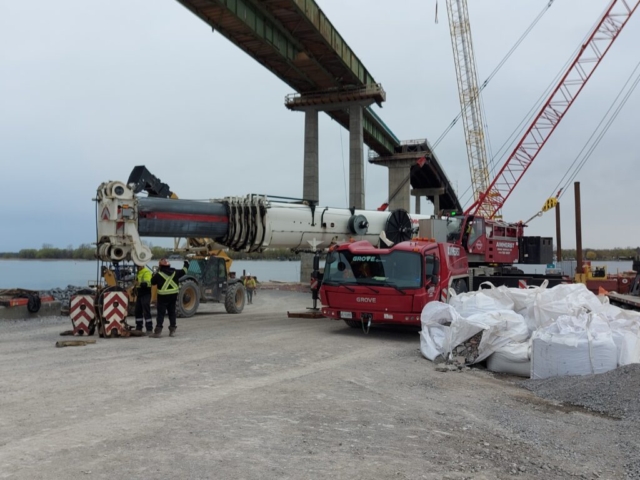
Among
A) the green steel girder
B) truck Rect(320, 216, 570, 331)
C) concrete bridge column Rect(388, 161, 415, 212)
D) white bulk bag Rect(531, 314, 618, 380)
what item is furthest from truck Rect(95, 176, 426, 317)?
concrete bridge column Rect(388, 161, 415, 212)

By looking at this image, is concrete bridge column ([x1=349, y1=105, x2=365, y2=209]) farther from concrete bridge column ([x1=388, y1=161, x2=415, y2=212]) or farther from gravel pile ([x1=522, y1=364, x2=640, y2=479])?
gravel pile ([x1=522, y1=364, x2=640, y2=479])

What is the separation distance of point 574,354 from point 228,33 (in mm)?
23979

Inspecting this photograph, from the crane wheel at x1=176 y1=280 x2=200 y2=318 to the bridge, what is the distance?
13787 mm

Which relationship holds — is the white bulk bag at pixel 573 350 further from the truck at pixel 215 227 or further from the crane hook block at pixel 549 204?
the crane hook block at pixel 549 204

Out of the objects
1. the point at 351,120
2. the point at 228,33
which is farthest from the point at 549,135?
the point at 228,33

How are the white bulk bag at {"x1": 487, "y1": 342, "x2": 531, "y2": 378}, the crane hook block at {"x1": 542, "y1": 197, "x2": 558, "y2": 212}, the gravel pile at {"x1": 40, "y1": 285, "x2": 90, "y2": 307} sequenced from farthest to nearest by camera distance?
the crane hook block at {"x1": 542, "y1": 197, "x2": 558, "y2": 212}
the gravel pile at {"x1": 40, "y1": 285, "x2": 90, "y2": 307}
the white bulk bag at {"x1": 487, "y1": 342, "x2": 531, "y2": 378}

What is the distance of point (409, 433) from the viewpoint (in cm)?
526

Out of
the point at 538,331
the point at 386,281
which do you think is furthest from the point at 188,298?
the point at 538,331

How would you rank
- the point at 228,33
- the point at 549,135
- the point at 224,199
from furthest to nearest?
the point at 549,135
the point at 228,33
the point at 224,199

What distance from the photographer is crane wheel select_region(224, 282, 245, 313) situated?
17141 millimetres

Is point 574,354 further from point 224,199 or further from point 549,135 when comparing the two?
point 549,135

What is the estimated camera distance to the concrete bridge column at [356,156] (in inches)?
1511

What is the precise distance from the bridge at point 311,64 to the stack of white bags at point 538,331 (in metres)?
18.9

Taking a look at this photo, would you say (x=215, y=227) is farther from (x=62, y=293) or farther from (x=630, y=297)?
(x=630, y=297)
